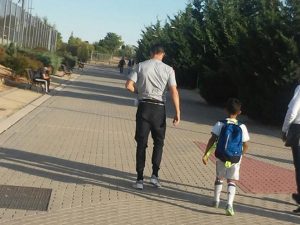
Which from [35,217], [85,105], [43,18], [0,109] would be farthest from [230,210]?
[43,18]

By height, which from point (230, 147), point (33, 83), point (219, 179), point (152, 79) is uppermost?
point (152, 79)

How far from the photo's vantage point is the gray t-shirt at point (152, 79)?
7.84 m

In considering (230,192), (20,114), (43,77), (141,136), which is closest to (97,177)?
(141,136)

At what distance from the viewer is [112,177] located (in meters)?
8.45

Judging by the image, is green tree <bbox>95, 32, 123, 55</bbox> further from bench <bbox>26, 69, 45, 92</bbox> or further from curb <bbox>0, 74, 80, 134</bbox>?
curb <bbox>0, 74, 80, 134</bbox>

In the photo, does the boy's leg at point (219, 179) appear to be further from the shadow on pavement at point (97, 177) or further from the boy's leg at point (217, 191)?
the shadow on pavement at point (97, 177)

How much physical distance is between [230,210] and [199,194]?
1063mm

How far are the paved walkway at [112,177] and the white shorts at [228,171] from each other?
0.43 m

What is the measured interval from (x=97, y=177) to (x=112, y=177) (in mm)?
229

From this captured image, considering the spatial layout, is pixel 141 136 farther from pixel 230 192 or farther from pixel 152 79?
pixel 230 192

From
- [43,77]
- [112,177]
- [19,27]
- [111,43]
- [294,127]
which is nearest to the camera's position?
[294,127]

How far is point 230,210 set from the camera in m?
6.82

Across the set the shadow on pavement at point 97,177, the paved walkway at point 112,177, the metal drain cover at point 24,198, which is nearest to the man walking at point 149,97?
the shadow on pavement at point 97,177

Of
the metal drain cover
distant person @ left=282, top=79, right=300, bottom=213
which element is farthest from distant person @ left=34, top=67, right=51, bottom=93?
distant person @ left=282, top=79, right=300, bottom=213
